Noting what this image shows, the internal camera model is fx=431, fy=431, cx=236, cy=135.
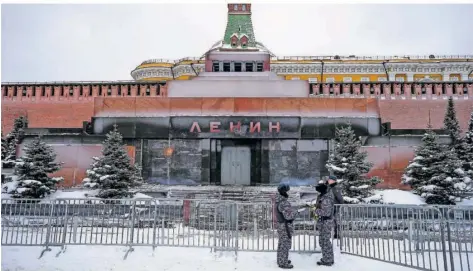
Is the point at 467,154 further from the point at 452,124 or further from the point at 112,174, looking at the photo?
the point at 112,174

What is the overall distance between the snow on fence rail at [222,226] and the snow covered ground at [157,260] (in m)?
0.10

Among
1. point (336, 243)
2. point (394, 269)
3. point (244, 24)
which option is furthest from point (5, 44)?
point (244, 24)

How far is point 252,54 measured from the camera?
19.1m

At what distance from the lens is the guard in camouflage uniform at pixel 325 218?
16.5ft

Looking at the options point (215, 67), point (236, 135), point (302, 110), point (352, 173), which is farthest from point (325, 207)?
point (215, 67)

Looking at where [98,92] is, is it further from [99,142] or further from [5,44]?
[5,44]

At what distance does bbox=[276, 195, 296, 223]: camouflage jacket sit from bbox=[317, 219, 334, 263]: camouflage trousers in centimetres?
44

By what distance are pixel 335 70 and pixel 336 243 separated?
25.9 metres

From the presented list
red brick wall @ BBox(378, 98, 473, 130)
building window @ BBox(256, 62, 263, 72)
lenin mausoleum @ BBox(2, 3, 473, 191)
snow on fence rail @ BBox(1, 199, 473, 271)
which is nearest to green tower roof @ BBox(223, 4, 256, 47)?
building window @ BBox(256, 62, 263, 72)

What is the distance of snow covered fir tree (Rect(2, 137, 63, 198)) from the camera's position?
1118cm

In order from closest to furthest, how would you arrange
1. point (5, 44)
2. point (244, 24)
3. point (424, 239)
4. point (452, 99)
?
point (424, 239) < point (5, 44) < point (452, 99) < point (244, 24)

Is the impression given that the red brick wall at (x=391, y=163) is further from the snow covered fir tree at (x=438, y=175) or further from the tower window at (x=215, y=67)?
the tower window at (x=215, y=67)

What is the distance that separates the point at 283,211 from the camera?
192 inches

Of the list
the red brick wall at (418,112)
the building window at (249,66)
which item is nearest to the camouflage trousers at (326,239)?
the red brick wall at (418,112)
